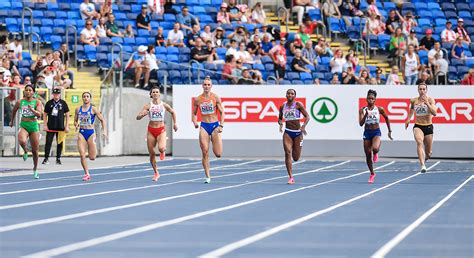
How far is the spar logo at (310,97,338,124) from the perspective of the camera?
36344 millimetres

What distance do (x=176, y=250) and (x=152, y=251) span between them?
0.25 meters

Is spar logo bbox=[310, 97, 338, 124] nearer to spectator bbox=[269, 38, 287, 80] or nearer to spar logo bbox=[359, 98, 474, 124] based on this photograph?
spar logo bbox=[359, 98, 474, 124]

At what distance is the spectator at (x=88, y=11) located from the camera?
3797 cm

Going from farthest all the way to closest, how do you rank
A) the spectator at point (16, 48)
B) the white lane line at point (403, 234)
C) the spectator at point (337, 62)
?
the spectator at point (337, 62) → the spectator at point (16, 48) → the white lane line at point (403, 234)

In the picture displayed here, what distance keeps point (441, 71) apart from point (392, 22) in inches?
153

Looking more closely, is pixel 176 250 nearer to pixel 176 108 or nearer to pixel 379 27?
pixel 176 108

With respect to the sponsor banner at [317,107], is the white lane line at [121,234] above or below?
below

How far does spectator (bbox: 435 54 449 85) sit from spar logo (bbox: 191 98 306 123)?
4.83m

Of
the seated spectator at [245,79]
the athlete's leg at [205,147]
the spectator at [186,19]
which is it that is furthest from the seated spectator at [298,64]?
the athlete's leg at [205,147]

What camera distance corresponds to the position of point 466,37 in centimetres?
4169

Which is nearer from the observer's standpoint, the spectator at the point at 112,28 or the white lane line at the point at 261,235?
the white lane line at the point at 261,235

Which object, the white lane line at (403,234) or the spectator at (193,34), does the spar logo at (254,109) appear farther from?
the white lane line at (403,234)

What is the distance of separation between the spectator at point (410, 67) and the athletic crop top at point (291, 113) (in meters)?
13.7

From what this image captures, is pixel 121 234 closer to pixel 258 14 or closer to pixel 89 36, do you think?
pixel 89 36
